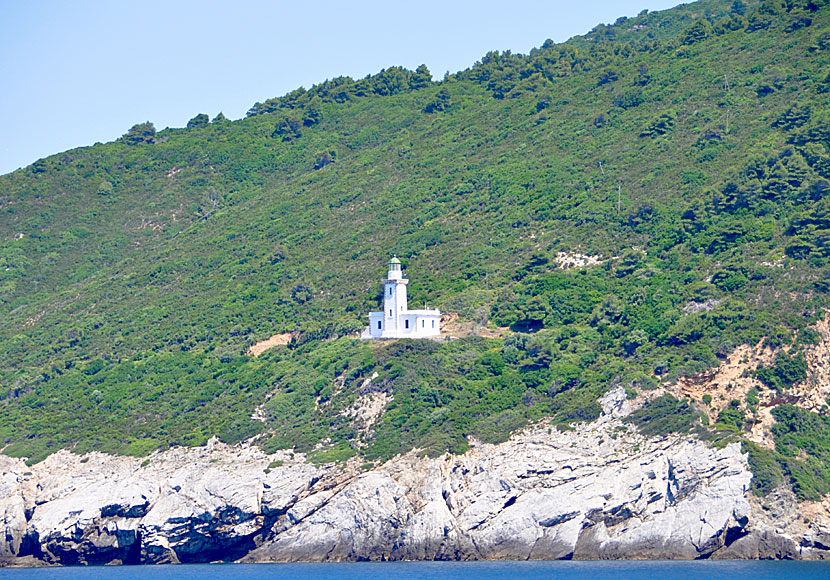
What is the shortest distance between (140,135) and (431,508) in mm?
95419

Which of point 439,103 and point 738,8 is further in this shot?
point 738,8

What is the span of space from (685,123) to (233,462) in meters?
55.7

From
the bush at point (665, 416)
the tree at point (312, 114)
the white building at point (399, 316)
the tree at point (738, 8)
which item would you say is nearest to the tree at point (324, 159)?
the tree at point (312, 114)

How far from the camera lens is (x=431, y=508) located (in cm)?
6669

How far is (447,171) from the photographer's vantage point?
117250 millimetres

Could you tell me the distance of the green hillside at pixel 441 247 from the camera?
78000 mm

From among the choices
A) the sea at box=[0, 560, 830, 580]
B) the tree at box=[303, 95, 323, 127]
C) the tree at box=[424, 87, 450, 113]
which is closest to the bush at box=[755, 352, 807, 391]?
the sea at box=[0, 560, 830, 580]

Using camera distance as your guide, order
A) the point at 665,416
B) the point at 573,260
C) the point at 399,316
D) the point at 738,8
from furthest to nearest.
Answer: the point at 738,8 → the point at 573,260 → the point at 399,316 → the point at 665,416

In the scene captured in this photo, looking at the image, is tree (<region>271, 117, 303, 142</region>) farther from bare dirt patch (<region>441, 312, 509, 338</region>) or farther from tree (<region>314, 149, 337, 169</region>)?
bare dirt patch (<region>441, 312, 509, 338</region>)

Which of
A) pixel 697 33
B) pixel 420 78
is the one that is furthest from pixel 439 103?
pixel 697 33

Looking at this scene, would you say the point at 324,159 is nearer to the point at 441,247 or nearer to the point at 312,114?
the point at 312,114

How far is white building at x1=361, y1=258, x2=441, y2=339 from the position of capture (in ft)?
281

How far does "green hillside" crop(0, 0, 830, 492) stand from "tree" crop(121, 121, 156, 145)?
40 cm

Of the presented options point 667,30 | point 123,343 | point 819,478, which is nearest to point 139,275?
point 123,343
